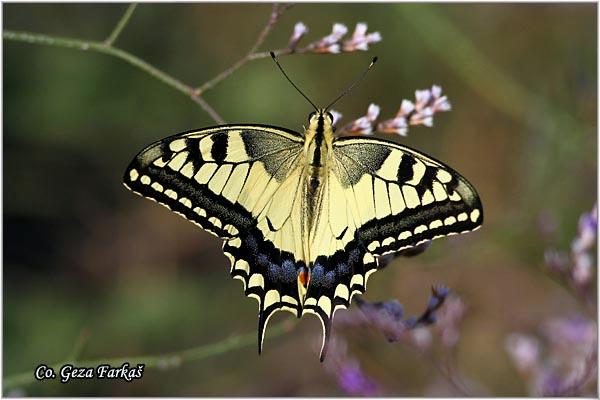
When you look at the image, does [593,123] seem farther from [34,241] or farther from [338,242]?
[34,241]

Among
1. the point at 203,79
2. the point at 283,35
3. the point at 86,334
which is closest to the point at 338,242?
the point at 86,334

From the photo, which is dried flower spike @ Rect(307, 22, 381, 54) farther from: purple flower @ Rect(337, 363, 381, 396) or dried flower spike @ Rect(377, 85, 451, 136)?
purple flower @ Rect(337, 363, 381, 396)

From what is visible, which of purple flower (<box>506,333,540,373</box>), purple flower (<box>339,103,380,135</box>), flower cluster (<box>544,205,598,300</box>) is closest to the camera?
purple flower (<box>339,103,380,135</box>)

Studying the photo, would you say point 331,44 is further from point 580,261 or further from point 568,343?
point 568,343

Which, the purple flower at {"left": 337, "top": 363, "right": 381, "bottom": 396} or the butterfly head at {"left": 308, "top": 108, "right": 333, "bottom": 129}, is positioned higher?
the butterfly head at {"left": 308, "top": 108, "right": 333, "bottom": 129}

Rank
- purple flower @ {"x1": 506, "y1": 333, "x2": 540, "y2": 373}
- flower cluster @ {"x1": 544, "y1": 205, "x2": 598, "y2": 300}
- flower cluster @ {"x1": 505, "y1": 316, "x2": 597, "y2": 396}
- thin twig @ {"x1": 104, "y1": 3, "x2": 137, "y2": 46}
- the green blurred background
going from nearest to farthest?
1. thin twig @ {"x1": 104, "y1": 3, "x2": 137, "y2": 46}
2. flower cluster @ {"x1": 544, "y1": 205, "x2": 598, "y2": 300}
3. flower cluster @ {"x1": 505, "y1": 316, "x2": 597, "y2": 396}
4. purple flower @ {"x1": 506, "y1": 333, "x2": 540, "y2": 373}
5. the green blurred background

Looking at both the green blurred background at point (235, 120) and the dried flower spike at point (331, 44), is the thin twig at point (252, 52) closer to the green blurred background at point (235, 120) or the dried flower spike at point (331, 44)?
the dried flower spike at point (331, 44)

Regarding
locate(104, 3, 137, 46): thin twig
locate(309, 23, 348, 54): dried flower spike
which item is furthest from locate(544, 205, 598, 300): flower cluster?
locate(104, 3, 137, 46): thin twig
